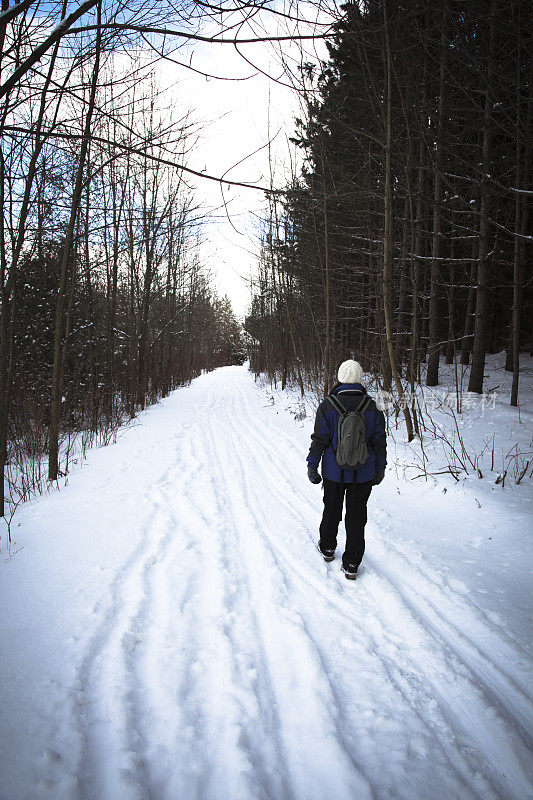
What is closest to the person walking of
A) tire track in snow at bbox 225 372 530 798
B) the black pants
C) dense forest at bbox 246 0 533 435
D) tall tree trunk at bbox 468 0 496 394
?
the black pants

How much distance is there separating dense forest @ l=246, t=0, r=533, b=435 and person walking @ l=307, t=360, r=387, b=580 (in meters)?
1.82

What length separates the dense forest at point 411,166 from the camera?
18.7 ft

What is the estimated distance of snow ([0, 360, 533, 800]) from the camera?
164 centimetres

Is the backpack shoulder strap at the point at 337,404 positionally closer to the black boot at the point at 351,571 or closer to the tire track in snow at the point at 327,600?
the black boot at the point at 351,571

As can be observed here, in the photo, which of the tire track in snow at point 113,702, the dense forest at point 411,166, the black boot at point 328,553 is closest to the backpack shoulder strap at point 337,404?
the black boot at point 328,553

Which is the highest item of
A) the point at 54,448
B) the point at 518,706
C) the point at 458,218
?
the point at 458,218

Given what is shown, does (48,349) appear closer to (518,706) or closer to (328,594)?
(328,594)

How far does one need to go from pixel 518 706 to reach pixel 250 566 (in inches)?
83.6

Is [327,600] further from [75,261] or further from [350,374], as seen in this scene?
[75,261]

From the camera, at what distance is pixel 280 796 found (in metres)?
1.54

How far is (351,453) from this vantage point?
3.09 metres

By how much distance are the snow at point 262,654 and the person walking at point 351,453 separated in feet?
1.59

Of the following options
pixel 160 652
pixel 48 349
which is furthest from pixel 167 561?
pixel 48 349

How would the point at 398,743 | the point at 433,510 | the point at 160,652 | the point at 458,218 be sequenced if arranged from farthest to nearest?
the point at 458,218 → the point at 433,510 → the point at 160,652 → the point at 398,743
